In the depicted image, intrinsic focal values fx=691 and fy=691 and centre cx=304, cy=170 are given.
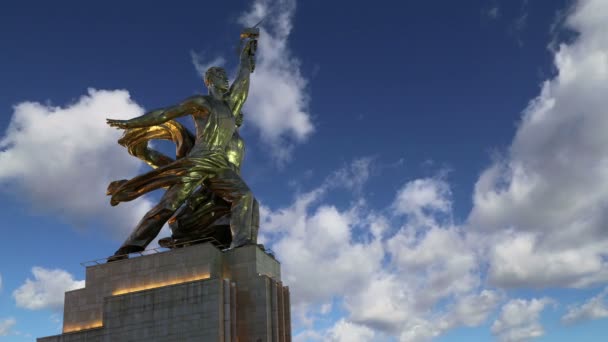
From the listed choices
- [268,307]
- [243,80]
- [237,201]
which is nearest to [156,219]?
[237,201]

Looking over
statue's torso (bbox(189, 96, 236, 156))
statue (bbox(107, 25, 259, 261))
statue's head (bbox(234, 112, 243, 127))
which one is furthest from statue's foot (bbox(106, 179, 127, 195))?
statue's head (bbox(234, 112, 243, 127))

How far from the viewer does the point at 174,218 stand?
1176 inches

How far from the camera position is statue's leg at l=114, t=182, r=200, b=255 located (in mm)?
28500

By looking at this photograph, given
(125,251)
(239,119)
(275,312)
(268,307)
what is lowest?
(275,312)

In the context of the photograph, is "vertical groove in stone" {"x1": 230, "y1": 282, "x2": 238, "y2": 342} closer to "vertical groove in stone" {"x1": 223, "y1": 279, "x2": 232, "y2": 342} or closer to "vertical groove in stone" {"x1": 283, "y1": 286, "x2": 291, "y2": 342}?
"vertical groove in stone" {"x1": 223, "y1": 279, "x2": 232, "y2": 342}

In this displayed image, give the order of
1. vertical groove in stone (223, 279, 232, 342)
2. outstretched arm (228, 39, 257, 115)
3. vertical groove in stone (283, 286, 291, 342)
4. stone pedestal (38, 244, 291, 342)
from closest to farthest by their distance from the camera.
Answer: vertical groove in stone (223, 279, 232, 342) → stone pedestal (38, 244, 291, 342) → vertical groove in stone (283, 286, 291, 342) → outstretched arm (228, 39, 257, 115)

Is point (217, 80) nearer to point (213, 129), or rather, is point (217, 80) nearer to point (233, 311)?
point (213, 129)

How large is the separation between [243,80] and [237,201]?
22.5ft

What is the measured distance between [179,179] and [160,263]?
364cm

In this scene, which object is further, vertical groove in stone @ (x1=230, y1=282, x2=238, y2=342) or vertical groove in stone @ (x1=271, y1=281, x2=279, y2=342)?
vertical groove in stone @ (x1=271, y1=281, x2=279, y2=342)

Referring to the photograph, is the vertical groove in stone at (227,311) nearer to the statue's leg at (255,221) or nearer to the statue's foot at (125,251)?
the statue's leg at (255,221)

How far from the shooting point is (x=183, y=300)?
83.8 ft

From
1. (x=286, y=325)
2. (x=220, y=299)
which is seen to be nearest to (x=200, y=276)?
(x=220, y=299)

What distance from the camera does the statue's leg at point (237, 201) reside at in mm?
28031
